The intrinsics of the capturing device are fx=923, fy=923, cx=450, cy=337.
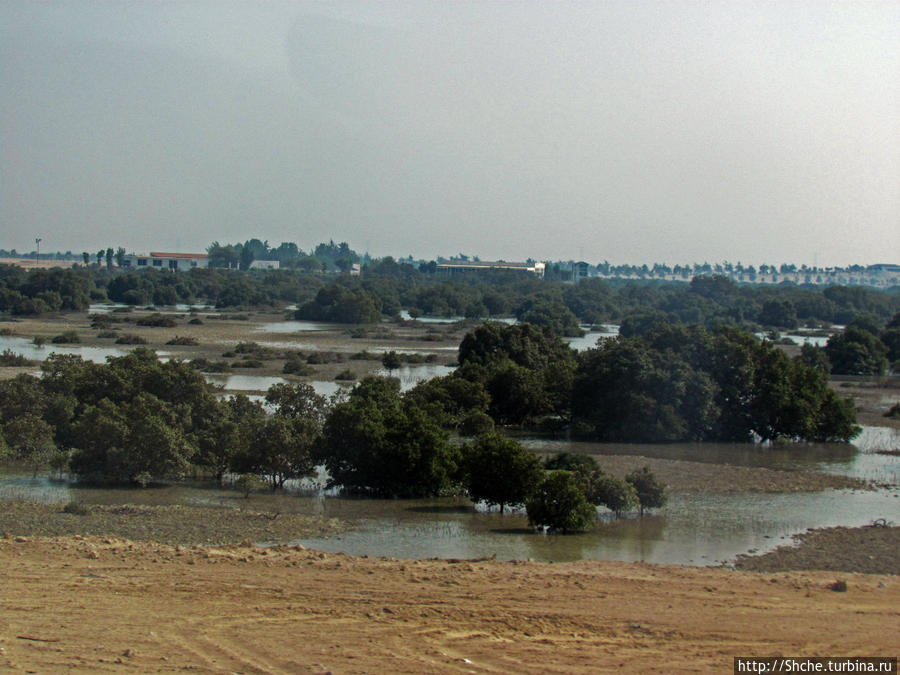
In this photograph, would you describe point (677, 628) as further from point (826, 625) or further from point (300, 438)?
point (300, 438)

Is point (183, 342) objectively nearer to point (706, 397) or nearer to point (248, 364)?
point (248, 364)

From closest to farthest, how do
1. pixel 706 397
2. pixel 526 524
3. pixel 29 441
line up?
pixel 526 524 < pixel 29 441 < pixel 706 397

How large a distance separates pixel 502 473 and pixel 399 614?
8.68 meters

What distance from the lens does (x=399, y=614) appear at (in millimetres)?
12133

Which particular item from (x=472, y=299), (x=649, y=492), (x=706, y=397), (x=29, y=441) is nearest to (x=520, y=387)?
(x=706, y=397)

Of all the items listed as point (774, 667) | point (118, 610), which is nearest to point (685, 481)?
point (774, 667)

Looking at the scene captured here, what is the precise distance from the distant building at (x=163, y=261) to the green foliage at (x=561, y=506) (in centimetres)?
15229

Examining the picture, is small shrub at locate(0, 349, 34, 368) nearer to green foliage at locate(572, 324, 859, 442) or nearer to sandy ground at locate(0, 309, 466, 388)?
sandy ground at locate(0, 309, 466, 388)

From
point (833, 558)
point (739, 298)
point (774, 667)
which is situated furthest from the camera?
point (739, 298)

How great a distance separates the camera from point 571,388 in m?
34.7

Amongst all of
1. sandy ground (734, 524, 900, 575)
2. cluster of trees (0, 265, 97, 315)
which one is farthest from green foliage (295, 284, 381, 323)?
sandy ground (734, 524, 900, 575)

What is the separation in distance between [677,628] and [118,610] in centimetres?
721

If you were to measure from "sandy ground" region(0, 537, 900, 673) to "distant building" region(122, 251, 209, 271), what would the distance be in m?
155

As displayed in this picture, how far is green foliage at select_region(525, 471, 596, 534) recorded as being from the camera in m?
18.5
